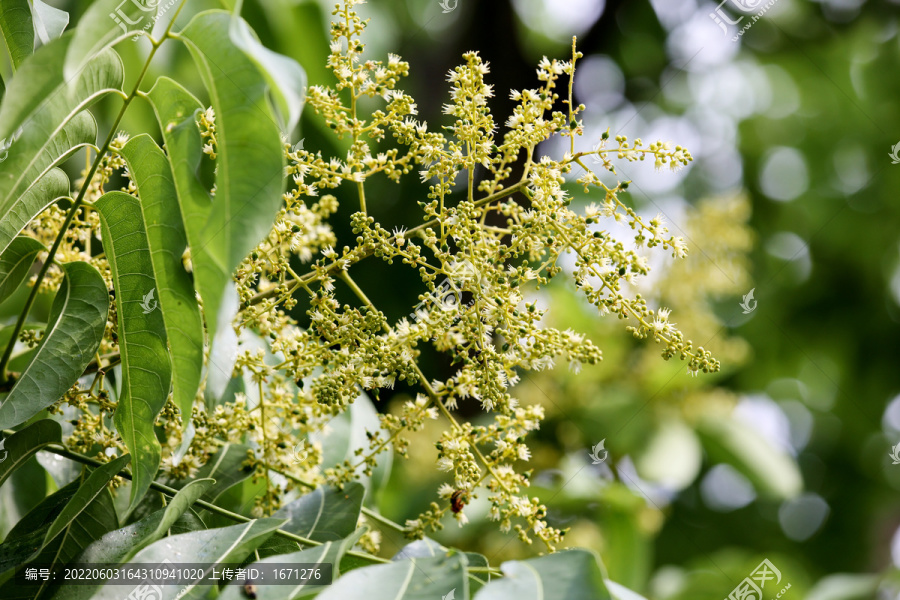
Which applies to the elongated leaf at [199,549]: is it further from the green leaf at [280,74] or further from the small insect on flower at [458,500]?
the green leaf at [280,74]

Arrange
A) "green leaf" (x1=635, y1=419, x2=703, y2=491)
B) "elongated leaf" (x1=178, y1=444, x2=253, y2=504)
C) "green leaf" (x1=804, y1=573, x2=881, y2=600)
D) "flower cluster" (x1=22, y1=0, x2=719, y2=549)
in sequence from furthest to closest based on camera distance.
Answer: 1. "green leaf" (x1=804, y1=573, x2=881, y2=600)
2. "green leaf" (x1=635, y1=419, x2=703, y2=491)
3. "elongated leaf" (x1=178, y1=444, x2=253, y2=504)
4. "flower cluster" (x1=22, y1=0, x2=719, y2=549)

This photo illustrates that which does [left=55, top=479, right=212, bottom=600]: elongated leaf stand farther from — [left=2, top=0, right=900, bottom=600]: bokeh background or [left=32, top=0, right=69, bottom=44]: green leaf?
[left=2, top=0, right=900, bottom=600]: bokeh background

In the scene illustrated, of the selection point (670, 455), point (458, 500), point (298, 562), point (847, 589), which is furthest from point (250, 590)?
point (847, 589)

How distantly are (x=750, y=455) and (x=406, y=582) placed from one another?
3.78 meters

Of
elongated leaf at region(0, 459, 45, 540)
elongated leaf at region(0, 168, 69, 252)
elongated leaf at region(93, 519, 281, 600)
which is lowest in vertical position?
elongated leaf at region(0, 459, 45, 540)

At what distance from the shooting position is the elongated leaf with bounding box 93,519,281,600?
1130 millimetres

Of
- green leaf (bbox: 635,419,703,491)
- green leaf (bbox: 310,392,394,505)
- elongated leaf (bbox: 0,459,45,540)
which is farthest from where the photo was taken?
green leaf (bbox: 635,419,703,491)

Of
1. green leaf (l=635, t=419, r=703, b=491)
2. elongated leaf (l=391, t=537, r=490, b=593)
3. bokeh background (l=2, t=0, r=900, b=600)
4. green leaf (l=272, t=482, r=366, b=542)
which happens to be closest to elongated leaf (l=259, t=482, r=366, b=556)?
green leaf (l=272, t=482, r=366, b=542)

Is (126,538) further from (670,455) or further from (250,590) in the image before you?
(670,455)

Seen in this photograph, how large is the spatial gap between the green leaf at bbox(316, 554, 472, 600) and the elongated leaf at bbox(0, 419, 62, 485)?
0.71 meters

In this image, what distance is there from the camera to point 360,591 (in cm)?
102

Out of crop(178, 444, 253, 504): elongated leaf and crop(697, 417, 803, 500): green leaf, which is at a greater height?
crop(697, 417, 803, 500): green leaf

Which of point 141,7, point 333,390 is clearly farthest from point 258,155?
point 333,390

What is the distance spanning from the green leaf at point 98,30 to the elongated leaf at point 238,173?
15 centimetres
